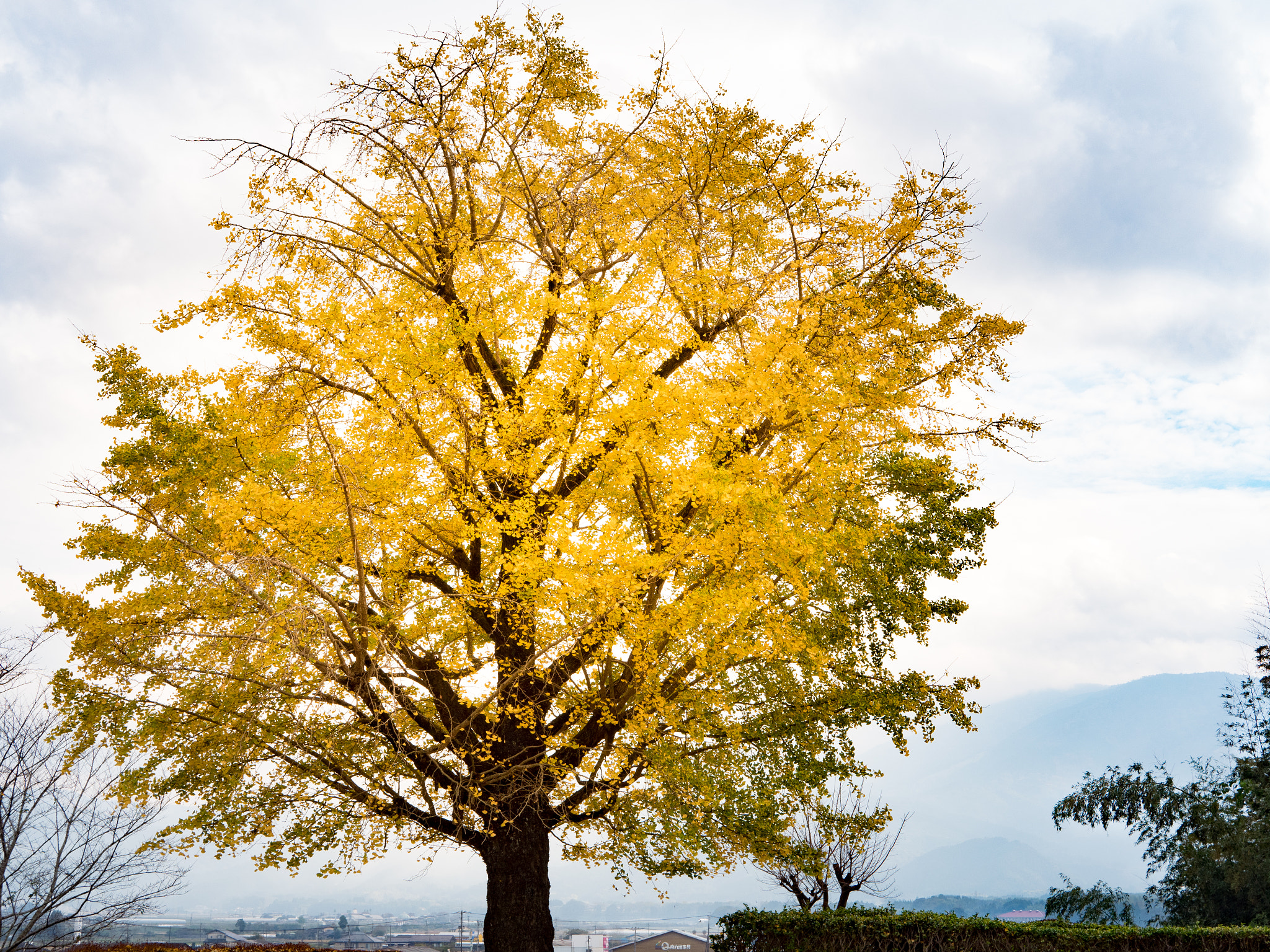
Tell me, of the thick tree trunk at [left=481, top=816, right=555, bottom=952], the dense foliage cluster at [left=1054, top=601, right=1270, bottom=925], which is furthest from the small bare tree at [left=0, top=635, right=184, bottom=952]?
the dense foliage cluster at [left=1054, top=601, right=1270, bottom=925]

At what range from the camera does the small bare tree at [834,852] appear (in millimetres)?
11047

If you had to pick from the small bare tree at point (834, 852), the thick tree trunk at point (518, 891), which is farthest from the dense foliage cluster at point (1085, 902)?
the thick tree trunk at point (518, 891)

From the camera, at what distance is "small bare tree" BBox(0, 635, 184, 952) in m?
10.0

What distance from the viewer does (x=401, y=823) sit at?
10.9 m

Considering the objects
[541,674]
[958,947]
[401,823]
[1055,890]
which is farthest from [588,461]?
[1055,890]

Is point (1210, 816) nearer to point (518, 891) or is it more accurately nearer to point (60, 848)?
point (518, 891)

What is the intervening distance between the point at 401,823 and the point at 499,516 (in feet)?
14.3

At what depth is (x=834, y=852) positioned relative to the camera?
614 inches

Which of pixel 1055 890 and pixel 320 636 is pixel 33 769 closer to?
pixel 320 636

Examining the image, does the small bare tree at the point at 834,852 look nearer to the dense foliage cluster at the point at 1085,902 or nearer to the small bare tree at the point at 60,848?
the dense foliage cluster at the point at 1085,902

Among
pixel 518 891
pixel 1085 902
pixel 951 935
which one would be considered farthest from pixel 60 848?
pixel 1085 902

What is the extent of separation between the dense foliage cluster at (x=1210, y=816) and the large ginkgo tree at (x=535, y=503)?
12747mm

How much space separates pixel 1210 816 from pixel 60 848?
966 inches

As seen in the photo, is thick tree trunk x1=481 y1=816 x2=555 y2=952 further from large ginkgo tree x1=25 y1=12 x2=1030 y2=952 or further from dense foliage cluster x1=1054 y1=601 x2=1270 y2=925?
dense foliage cluster x1=1054 y1=601 x2=1270 y2=925
